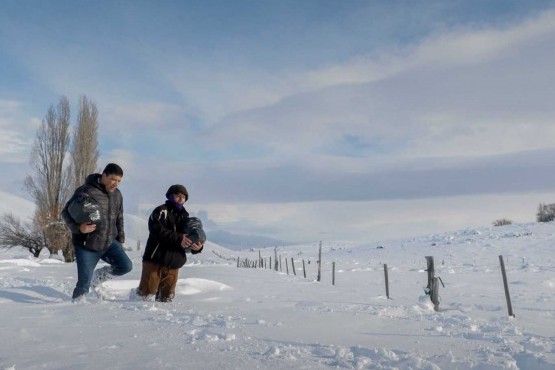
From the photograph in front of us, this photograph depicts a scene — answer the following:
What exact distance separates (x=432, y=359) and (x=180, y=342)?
1.62m

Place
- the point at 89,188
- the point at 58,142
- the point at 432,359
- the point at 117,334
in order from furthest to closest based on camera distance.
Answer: the point at 58,142
the point at 89,188
the point at 117,334
the point at 432,359

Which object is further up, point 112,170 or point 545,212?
point 545,212

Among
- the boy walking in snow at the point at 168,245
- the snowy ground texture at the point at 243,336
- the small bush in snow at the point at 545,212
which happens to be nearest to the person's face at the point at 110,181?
the boy walking in snow at the point at 168,245

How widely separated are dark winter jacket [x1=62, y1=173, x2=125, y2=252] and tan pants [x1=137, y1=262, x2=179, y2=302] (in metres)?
0.56

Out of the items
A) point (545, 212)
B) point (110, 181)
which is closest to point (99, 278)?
point (110, 181)

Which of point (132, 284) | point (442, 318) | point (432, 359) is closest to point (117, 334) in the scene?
point (432, 359)

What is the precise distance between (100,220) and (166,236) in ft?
2.58

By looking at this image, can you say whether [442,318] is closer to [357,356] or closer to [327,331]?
[327,331]

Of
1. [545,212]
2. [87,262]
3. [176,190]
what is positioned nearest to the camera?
[87,262]

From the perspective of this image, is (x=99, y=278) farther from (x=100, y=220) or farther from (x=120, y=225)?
(x=100, y=220)

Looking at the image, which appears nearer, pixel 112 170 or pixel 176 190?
pixel 112 170

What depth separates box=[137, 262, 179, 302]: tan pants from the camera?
5.67 metres

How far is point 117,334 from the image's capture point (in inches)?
138

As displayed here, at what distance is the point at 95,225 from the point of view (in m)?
5.41
